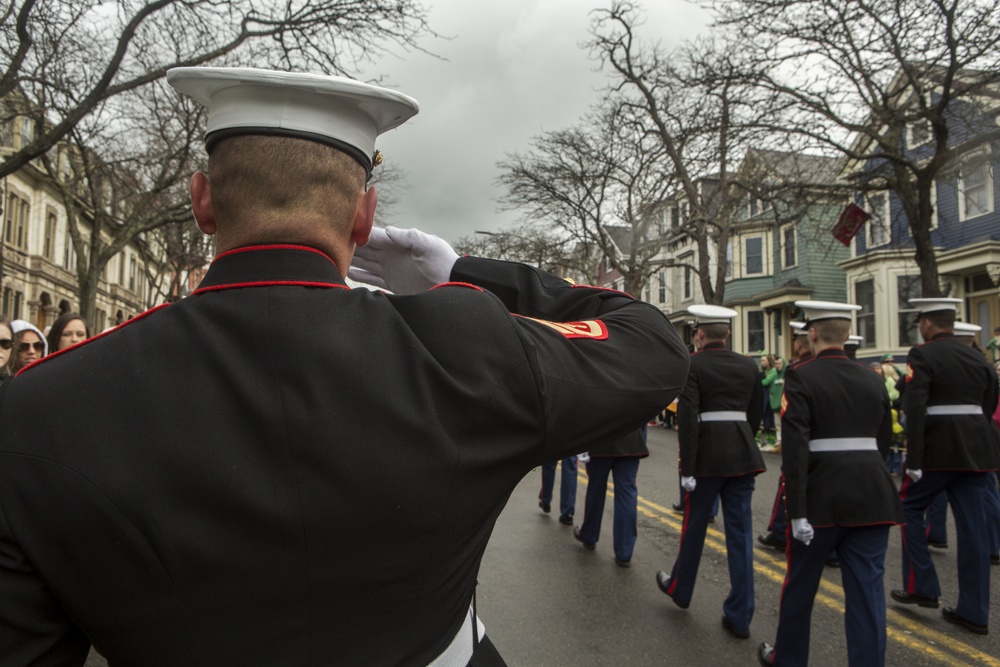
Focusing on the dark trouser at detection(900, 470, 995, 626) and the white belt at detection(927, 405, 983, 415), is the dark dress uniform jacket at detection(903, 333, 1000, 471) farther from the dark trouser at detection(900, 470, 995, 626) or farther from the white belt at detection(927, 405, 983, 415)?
the dark trouser at detection(900, 470, 995, 626)

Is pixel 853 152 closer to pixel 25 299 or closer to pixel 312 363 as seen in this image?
pixel 312 363

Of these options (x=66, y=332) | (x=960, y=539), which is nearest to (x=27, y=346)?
(x=66, y=332)

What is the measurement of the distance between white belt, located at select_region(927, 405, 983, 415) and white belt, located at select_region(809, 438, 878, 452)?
6.35 ft

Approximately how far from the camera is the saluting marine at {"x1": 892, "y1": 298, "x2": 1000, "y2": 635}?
201 inches

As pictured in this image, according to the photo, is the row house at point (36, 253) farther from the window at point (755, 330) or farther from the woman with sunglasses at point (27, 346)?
the window at point (755, 330)

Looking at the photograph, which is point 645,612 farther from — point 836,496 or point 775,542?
point 775,542

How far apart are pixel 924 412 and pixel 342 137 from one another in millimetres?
5994

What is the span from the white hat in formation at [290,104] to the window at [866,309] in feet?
81.8

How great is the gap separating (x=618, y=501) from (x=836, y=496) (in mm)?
2694

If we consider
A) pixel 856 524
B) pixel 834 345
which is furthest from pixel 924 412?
pixel 856 524

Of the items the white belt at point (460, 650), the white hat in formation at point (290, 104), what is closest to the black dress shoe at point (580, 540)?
the white belt at point (460, 650)

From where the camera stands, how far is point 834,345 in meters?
4.81

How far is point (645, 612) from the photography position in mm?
5414

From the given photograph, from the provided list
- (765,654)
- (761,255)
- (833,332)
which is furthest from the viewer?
(761,255)
